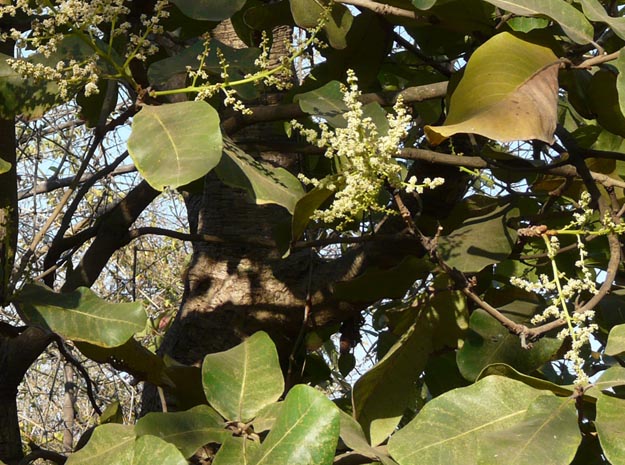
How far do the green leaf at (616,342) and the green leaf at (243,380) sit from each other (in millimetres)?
356

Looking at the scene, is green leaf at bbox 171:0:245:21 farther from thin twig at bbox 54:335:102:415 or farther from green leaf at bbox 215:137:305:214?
thin twig at bbox 54:335:102:415

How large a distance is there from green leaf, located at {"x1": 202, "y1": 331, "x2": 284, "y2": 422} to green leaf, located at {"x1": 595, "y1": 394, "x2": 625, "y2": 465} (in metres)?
0.36

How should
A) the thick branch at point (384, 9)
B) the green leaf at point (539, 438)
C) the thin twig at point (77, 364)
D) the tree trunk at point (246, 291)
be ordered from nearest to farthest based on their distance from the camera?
the green leaf at point (539, 438) → the thick branch at point (384, 9) → the thin twig at point (77, 364) → the tree trunk at point (246, 291)

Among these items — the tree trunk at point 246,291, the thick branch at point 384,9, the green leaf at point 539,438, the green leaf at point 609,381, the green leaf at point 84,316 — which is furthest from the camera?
the tree trunk at point 246,291

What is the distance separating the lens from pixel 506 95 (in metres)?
0.86

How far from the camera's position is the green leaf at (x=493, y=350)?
1172 mm

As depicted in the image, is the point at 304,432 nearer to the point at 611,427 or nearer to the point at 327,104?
the point at 611,427

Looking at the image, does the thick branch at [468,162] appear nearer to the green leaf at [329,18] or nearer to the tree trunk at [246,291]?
the green leaf at [329,18]

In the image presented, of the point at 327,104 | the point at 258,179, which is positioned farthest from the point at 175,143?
the point at 327,104

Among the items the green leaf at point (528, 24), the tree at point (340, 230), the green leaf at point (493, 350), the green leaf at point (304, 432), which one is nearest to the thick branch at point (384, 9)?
the tree at point (340, 230)

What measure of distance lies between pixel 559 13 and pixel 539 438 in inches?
17.7

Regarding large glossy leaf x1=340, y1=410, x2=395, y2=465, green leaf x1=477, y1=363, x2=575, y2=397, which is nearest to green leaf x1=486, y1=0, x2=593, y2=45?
green leaf x1=477, y1=363, x2=575, y2=397

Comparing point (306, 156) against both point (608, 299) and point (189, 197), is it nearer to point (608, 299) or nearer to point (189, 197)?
point (189, 197)

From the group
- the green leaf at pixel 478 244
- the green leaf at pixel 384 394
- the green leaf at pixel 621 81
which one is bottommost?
the green leaf at pixel 384 394
